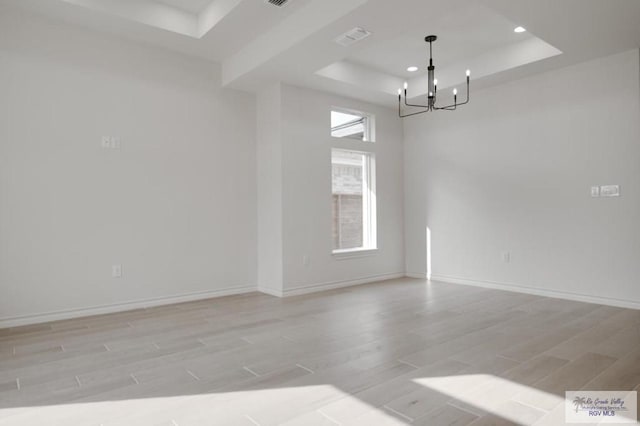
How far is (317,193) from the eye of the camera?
5.42 meters

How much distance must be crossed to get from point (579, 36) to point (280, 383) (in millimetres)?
4107

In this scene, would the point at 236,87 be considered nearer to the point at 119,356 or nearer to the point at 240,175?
the point at 240,175

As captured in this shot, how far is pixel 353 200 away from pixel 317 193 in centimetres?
81

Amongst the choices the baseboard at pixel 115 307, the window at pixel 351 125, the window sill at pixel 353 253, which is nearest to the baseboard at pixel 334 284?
the window sill at pixel 353 253

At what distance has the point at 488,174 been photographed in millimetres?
5422

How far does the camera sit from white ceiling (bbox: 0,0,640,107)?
3.43 meters

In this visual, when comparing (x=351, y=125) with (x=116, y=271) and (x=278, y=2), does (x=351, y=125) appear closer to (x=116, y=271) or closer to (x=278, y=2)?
(x=278, y=2)

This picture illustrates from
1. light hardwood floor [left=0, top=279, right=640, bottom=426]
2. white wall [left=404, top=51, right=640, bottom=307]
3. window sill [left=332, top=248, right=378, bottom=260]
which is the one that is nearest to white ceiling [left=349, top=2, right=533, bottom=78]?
white wall [left=404, top=51, right=640, bottom=307]

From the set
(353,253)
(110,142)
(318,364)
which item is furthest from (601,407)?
(110,142)

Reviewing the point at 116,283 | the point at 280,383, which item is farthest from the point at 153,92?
the point at 280,383

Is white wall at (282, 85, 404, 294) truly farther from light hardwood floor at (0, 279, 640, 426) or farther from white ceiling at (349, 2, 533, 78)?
light hardwood floor at (0, 279, 640, 426)

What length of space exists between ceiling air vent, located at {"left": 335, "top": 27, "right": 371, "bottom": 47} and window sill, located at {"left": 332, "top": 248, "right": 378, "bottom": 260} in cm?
276

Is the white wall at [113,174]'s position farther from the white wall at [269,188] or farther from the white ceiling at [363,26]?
the white ceiling at [363,26]

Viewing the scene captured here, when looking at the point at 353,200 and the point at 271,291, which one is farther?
the point at 353,200
